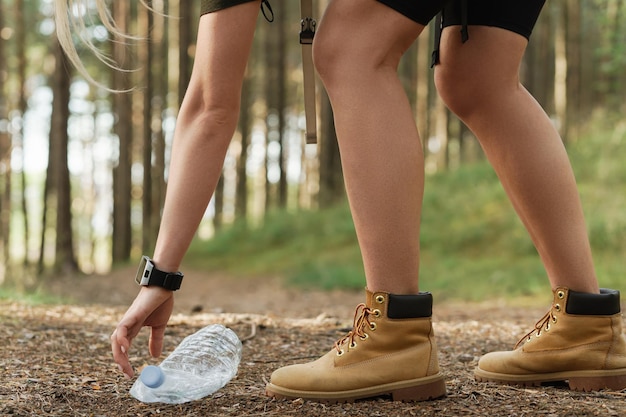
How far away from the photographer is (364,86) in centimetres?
202

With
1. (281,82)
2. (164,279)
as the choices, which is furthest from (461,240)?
(281,82)

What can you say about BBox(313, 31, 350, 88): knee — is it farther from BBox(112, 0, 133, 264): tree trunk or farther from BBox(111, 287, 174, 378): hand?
BBox(112, 0, 133, 264): tree trunk

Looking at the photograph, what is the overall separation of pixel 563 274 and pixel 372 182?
2.49ft

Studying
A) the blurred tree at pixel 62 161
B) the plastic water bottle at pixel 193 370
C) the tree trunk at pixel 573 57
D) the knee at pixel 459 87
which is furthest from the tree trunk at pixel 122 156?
the knee at pixel 459 87

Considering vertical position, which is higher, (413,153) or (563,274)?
(413,153)

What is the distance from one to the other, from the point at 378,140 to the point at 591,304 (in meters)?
0.89

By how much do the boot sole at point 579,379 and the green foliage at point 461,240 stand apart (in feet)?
14.9

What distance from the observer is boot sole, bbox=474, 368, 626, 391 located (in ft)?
7.36

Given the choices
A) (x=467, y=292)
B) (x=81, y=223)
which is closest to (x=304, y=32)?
(x=467, y=292)

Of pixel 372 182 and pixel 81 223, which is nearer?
pixel 372 182

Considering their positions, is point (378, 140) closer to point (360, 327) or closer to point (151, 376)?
point (360, 327)

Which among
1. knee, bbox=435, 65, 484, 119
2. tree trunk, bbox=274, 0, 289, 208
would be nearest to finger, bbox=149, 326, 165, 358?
knee, bbox=435, 65, 484, 119

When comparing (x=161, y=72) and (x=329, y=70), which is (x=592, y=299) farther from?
(x=161, y=72)

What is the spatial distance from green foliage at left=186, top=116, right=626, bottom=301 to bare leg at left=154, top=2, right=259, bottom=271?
523 centimetres
